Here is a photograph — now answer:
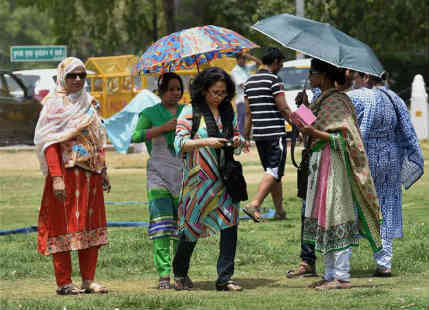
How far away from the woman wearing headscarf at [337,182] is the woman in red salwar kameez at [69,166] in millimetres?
1673

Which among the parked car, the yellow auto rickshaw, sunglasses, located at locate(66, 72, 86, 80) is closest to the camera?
sunglasses, located at locate(66, 72, 86, 80)

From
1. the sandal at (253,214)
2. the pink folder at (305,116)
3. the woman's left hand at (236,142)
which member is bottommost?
the sandal at (253,214)

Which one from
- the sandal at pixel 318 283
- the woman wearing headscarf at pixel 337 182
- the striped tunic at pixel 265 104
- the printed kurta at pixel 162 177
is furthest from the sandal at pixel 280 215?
the woman wearing headscarf at pixel 337 182

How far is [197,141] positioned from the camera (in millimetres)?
7820

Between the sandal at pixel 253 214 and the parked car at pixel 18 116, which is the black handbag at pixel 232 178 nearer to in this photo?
the sandal at pixel 253 214

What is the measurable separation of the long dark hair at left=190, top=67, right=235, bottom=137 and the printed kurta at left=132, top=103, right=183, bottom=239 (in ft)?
1.40

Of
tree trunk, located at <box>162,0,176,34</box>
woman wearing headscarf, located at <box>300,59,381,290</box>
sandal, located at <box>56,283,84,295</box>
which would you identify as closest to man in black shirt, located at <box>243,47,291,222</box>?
woman wearing headscarf, located at <box>300,59,381,290</box>

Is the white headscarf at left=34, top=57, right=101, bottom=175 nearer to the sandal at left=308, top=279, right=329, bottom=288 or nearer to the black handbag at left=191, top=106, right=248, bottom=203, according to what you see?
the black handbag at left=191, top=106, right=248, bottom=203

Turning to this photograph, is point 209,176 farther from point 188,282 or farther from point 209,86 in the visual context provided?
point 188,282

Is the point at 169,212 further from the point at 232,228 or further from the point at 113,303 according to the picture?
the point at 113,303

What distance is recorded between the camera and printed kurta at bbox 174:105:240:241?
7961mm

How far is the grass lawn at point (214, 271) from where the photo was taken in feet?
23.8

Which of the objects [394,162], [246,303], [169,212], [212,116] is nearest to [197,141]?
[212,116]

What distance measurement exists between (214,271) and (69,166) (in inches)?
84.5
